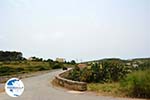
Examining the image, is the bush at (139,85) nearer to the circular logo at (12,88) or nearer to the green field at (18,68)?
the circular logo at (12,88)

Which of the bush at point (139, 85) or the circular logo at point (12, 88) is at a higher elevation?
the circular logo at point (12, 88)

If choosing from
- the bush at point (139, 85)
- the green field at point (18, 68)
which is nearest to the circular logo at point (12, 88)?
the bush at point (139, 85)

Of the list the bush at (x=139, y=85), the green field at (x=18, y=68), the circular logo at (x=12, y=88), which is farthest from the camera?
the green field at (x=18, y=68)

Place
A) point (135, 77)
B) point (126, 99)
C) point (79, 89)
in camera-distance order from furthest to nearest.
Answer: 1. point (79, 89)
2. point (135, 77)
3. point (126, 99)

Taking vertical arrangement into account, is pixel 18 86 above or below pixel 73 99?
above

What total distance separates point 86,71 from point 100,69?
3.82 feet

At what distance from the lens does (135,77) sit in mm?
15086

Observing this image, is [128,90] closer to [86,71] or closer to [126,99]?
[126,99]

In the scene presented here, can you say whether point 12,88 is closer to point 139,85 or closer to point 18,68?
point 139,85

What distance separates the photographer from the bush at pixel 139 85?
47.1ft

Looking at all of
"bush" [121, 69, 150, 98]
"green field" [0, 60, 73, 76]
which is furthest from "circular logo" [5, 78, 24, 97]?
"green field" [0, 60, 73, 76]

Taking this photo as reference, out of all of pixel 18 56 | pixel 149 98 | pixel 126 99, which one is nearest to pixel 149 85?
pixel 149 98

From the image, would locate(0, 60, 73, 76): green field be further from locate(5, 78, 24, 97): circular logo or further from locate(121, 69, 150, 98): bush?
locate(5, 78, 24, 97): circular logo

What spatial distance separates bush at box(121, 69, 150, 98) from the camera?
14.4 meters
